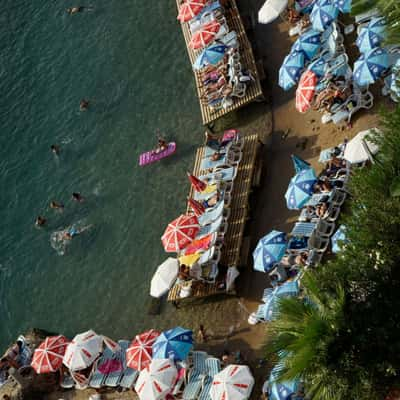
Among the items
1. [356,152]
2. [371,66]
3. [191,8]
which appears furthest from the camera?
[191,8]

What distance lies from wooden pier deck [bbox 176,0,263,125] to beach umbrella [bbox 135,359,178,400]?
1280 cm

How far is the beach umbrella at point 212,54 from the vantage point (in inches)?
1123

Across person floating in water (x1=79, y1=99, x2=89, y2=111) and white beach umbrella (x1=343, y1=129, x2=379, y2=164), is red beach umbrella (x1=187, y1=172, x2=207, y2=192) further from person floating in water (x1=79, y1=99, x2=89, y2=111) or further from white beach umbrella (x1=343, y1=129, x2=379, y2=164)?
person floating in water (x1=79, y1=99, x2=89, y2=111)

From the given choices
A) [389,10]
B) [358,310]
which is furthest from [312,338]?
[389,10]

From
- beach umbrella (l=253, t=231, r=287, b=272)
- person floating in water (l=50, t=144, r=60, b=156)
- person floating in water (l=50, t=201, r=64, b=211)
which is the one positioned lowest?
person floating in water (l=50, t=201, r=64, b=211)

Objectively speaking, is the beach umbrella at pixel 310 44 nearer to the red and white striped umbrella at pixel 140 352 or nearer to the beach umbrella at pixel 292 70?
the beach umbrella at pixel 292 70

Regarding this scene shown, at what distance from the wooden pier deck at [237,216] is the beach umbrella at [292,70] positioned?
2.68m

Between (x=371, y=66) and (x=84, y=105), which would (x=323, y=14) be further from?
(x=84, y=105)

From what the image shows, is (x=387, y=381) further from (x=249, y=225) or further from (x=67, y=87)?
(x=67, y=87)

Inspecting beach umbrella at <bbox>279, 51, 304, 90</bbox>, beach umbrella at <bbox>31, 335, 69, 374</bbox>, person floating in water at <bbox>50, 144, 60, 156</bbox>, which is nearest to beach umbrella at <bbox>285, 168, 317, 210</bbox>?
beach umbrella at <bbox>279, 51, 304, 90</bbox>

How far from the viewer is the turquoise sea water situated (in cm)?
2798

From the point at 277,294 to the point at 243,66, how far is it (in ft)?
43.8

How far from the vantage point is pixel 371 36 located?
22344 mm

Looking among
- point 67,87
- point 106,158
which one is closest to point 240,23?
point 106,158
